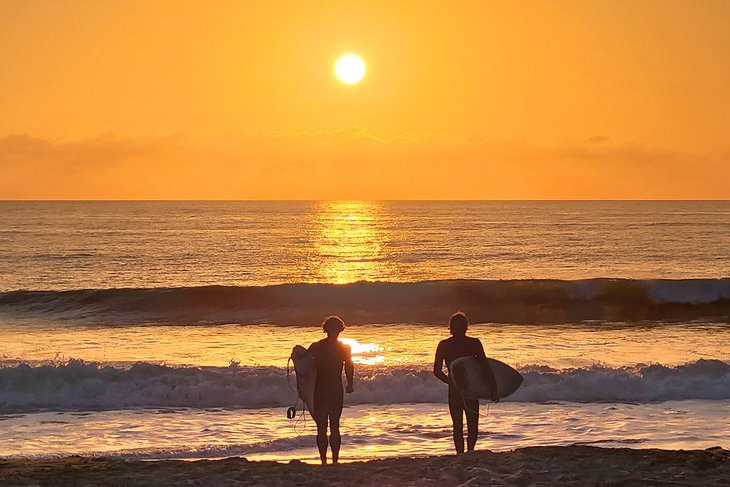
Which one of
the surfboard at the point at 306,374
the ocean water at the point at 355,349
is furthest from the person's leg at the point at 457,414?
the surfboard at the point at 306,374

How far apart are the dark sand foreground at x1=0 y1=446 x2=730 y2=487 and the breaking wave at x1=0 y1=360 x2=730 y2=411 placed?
20.2ft

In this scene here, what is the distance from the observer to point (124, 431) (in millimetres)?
14484

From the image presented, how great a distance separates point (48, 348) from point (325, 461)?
48.4ft

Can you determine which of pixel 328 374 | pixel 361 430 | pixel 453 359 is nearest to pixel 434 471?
pixel 453 359

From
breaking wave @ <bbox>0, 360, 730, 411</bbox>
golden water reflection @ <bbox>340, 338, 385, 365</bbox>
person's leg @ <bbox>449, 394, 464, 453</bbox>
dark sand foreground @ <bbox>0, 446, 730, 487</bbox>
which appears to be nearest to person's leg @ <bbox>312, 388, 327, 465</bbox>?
dark sand foreground @ <bbox>0, 446, 730, 487</bbox>

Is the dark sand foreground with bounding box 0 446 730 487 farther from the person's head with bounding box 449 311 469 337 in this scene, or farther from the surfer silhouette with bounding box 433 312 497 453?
the person's head with bounding box 449 311 469 337

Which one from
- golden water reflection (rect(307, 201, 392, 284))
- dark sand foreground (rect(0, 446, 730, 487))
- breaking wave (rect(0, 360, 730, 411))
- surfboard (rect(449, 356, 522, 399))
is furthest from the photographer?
golden water reflection (rect(307, 201, 392, 284))

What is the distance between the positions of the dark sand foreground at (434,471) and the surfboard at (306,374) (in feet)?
2.68

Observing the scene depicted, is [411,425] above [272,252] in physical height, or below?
below

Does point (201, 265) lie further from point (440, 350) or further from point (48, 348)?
point (440, 350)

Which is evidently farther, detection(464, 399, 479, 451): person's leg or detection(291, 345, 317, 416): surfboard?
detection(464, 399, 479, 451): person's leg

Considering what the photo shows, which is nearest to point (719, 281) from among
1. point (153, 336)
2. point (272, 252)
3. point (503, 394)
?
point (153, 336)

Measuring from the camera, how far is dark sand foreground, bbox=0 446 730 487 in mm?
9711

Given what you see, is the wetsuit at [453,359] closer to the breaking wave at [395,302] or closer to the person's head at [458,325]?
the person's head at [458,325]
